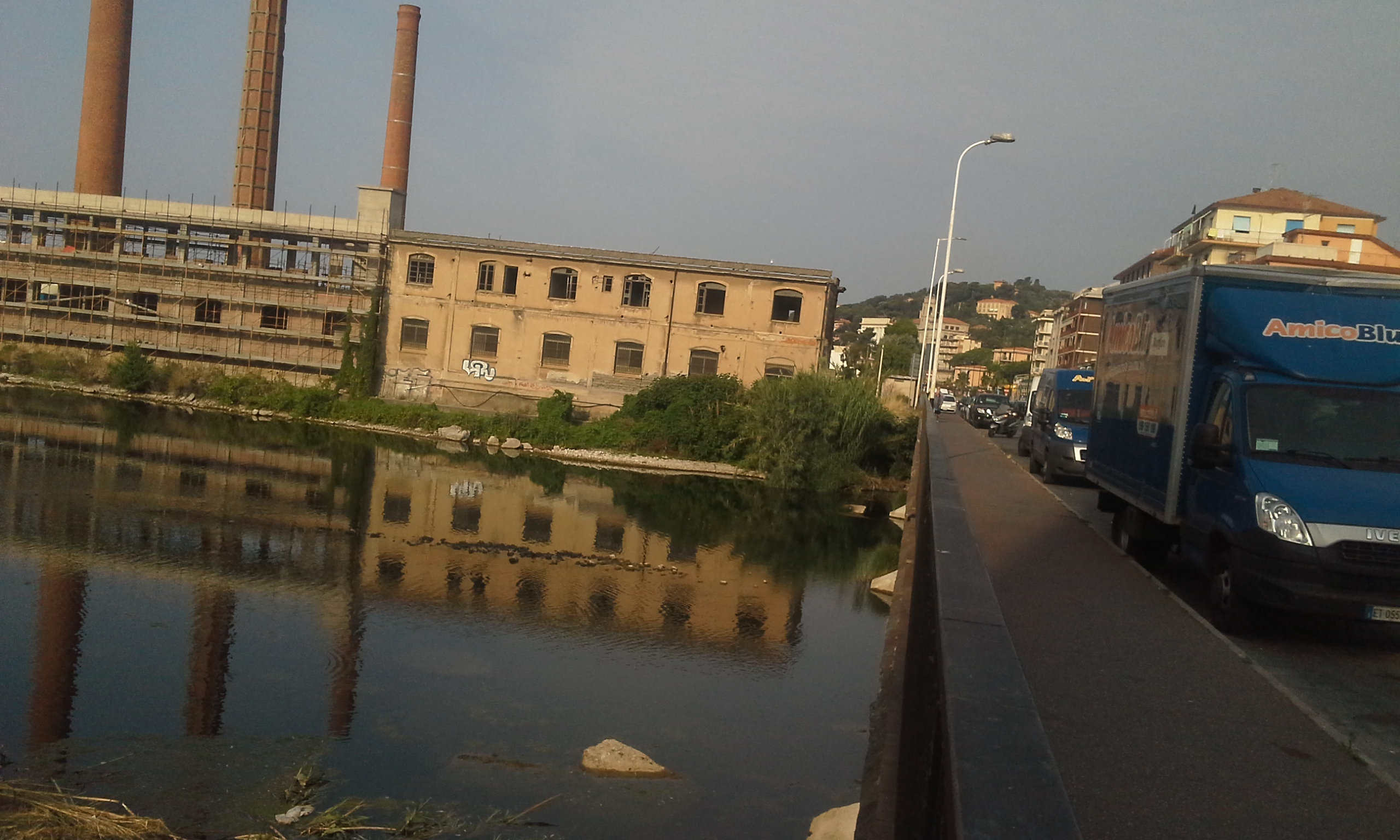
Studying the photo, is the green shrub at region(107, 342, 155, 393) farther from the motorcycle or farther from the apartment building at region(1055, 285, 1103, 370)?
the apartment building at region(1055, 285, 1103, 370)

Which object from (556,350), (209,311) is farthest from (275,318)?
(556,350)

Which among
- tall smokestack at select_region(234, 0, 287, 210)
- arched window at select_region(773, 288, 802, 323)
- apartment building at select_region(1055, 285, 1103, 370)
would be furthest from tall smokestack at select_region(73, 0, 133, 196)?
apartment building at select_region(1055, 285, 1103, 370)

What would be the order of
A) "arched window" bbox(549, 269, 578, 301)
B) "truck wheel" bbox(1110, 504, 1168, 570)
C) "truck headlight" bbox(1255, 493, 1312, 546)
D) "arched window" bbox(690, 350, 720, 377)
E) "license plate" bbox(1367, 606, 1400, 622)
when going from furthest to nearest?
"arched window" bbox(549, 269, 578, 301)
"arched window" bbox(690, 350, 720, 377)
"truck wheel" bbox(1110, 504, 1168, 570)
"truck headlight" bbox(1255, 493, 1312, 546)
"license plate" bbox(1367, 606, 1400, 622)

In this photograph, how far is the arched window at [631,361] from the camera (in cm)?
4656

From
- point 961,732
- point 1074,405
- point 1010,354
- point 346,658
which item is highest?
point 1010,354

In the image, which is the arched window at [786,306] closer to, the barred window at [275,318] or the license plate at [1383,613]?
the barred window at [275,318]

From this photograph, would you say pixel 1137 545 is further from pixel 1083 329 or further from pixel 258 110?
pixel 1083 329

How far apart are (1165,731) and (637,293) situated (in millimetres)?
41765

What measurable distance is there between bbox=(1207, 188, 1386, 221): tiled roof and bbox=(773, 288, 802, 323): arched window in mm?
46313

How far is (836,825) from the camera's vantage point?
9.13 m

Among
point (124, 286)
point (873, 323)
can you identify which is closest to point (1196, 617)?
point (124, 286)

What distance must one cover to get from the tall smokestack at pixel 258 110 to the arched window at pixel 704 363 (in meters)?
24.8

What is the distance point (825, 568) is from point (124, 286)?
41.0 meters

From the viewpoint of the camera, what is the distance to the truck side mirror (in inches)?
360
